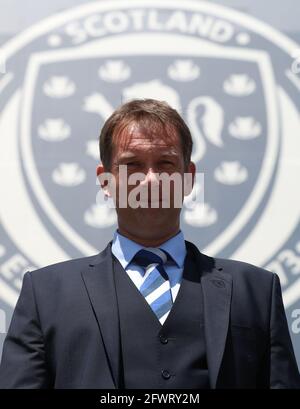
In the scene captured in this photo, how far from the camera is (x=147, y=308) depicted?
1.26 meters

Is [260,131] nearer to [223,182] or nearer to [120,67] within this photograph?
[223,182]

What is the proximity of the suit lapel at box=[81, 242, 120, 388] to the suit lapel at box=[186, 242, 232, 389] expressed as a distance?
0.57 feet

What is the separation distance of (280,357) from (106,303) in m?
0.35

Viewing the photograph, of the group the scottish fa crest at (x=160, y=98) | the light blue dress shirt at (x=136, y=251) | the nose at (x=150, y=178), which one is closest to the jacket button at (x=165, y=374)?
the light blue dress shirt at (x=136, y=251)

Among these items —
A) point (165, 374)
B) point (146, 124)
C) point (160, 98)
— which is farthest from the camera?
point (160, 98)

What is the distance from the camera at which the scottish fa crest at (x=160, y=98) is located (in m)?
1.98

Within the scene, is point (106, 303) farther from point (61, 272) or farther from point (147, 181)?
point (147, 181)

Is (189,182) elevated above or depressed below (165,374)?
above

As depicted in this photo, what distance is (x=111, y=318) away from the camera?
4.07 feet

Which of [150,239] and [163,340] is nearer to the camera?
[163,340]

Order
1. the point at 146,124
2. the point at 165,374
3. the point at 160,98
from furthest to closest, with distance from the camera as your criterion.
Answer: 1. the point at 160,98
2. the point at 146,124
3. the point at 165,374

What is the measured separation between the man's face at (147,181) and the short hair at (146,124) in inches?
0.6

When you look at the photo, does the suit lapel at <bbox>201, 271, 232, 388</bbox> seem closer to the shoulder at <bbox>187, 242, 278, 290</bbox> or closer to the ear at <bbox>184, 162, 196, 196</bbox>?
the shoulder at <bbox>187, 242, 278, 290</bbox>

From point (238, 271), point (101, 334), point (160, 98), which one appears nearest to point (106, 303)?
point (101, 334)
